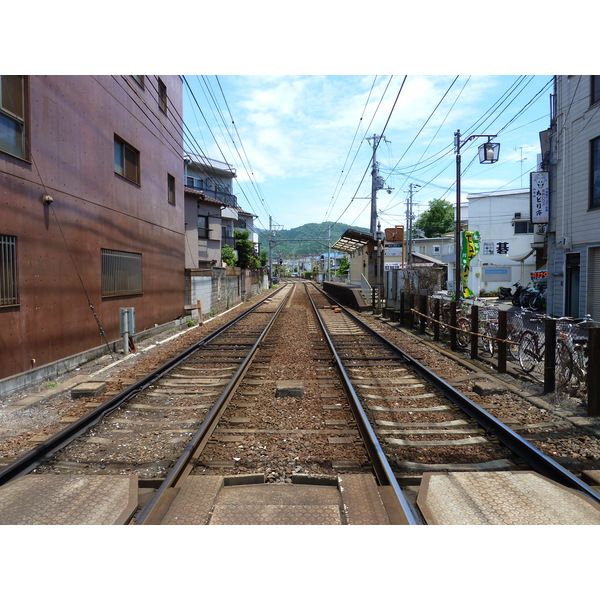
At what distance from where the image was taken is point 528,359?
7.57 meters

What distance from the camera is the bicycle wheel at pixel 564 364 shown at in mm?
6121

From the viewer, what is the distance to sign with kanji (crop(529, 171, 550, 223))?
15.6 metres

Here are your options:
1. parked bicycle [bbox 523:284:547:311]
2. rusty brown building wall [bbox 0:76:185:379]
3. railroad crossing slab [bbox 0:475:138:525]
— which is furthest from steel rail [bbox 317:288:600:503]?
parked bicycle [bbox 523:284:547:311]

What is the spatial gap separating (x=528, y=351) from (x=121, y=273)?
387 inches

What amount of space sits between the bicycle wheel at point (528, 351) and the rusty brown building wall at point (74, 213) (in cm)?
882

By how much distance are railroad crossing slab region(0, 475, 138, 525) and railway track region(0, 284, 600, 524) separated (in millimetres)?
127

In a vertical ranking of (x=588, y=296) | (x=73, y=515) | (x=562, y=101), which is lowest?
(x=73, y=515)

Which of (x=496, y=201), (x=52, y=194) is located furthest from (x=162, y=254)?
(x=496, y=201)

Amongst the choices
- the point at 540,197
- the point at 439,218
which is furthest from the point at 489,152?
the point at 439,218

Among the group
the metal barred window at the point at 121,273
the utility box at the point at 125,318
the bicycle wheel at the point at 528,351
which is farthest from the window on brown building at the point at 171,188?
the bicycle wheel at the point at 528,351

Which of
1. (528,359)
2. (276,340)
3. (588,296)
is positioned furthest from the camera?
(588,296)

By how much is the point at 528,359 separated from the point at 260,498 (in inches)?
244

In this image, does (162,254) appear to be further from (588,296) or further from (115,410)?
(588,296)

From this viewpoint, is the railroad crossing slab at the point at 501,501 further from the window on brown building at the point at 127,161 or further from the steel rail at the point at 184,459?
the window on brown building at the point at 127,161
